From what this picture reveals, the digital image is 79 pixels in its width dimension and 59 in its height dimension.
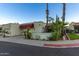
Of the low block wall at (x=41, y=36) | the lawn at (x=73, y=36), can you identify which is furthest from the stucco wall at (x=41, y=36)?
the lawn at (x=73, y=36)

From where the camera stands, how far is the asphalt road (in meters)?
7.27

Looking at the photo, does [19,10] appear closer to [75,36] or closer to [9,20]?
[9,20]

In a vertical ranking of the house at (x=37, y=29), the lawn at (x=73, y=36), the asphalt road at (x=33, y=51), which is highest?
the house at (x=37, y=29)

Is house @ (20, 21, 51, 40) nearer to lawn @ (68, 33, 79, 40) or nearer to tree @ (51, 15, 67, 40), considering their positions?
tree @ (51, 15, 67, 40)

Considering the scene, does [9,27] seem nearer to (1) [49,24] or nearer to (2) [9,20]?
(2) [9,20]

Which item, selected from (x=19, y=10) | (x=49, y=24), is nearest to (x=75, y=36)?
(x=49, y=24)

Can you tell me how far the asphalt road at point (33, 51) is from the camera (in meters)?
7.27

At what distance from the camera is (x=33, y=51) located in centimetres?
729

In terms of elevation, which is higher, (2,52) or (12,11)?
(12,11)

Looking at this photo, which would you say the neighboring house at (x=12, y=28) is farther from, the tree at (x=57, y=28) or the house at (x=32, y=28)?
the tree at (x=57, y=28)

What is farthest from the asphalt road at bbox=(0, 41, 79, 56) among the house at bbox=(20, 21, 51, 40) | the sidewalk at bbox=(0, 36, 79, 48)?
the house at bbox=(20, 21, 51, 40)

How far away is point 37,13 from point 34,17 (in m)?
0.07

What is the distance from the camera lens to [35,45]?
7.34 m

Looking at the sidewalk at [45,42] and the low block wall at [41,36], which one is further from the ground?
Result: the low block wall at [41,36]
